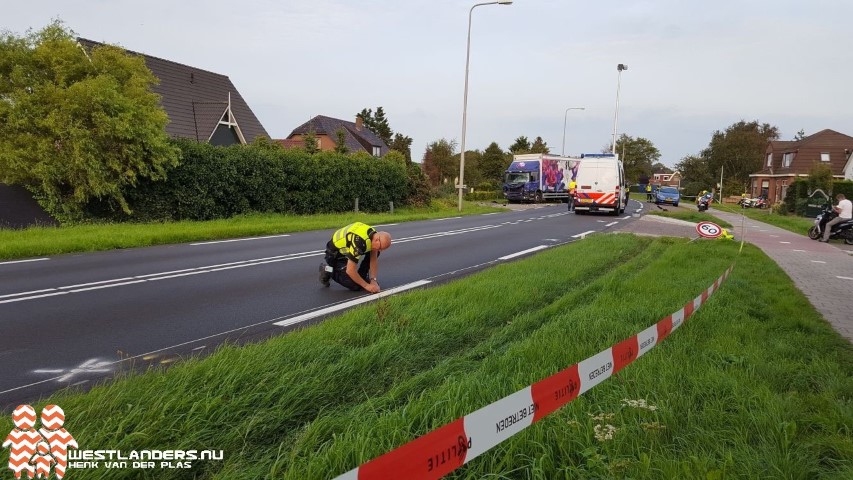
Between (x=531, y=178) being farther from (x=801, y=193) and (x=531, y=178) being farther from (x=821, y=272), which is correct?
(x=821, y=272)

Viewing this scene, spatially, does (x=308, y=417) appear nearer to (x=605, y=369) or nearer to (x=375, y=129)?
(x=605, y=369)

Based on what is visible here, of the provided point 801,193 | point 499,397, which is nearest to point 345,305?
point 499,397

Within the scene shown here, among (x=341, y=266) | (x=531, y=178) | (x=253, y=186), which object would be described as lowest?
(x=341, y=266)

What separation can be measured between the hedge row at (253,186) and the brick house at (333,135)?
3478 cm

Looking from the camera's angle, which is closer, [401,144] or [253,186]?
[253,186]

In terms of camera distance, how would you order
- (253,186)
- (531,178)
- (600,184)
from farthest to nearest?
(531,178) < (600,184) < (253,186)

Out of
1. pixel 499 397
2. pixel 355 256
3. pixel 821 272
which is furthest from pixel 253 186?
pixel 499 397

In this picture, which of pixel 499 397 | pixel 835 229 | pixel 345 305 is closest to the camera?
pixel 499 397

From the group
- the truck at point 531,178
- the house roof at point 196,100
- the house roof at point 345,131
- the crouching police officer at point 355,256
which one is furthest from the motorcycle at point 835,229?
the house roof at point 345,131

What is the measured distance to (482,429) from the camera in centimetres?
226

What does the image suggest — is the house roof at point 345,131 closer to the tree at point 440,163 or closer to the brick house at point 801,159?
the tree at point 440,163

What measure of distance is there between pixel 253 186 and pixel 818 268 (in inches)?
668

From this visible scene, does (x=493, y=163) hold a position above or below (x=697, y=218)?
above

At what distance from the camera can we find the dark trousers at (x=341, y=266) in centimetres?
752
